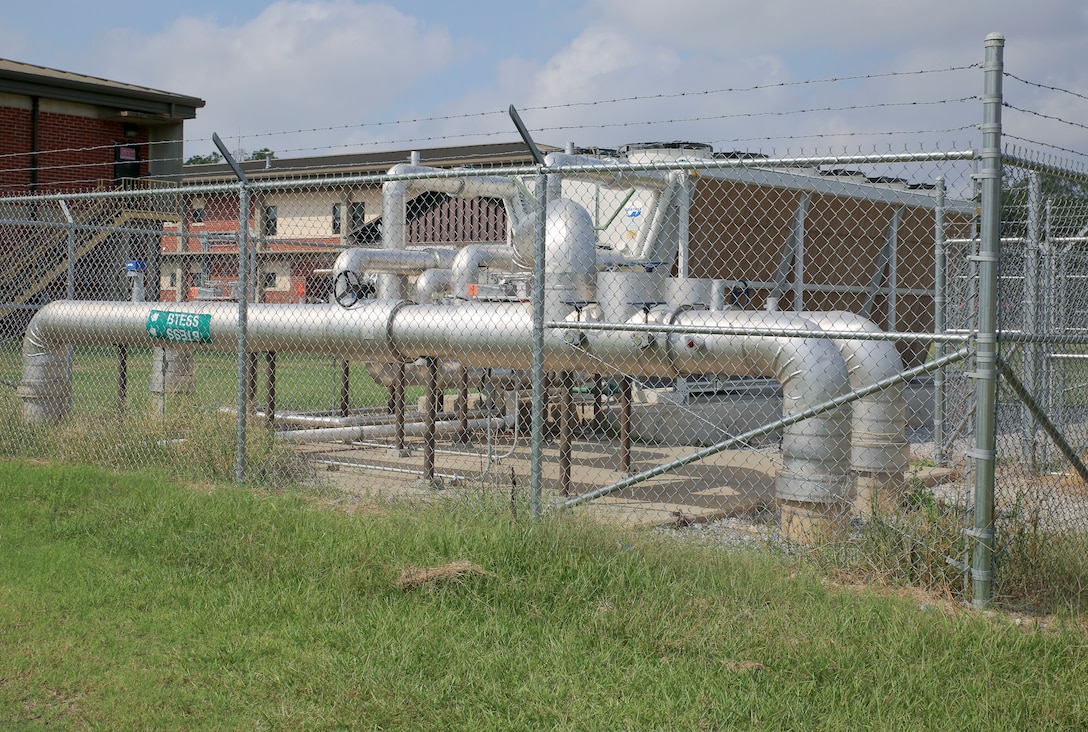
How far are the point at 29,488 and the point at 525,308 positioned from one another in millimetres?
3777

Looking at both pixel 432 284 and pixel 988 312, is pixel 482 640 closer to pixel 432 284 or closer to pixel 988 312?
pixel 988 312

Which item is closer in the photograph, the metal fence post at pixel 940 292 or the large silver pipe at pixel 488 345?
the large silver pipe at pixel 488 345

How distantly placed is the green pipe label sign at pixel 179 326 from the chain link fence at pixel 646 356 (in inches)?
1.1

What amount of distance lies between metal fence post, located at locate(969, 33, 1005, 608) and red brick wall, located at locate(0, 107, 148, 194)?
78.3 feet

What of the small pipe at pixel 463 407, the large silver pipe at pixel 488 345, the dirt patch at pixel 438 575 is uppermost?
the large silver pipe at pixel 488 345

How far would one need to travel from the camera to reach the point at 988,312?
4.95 meters

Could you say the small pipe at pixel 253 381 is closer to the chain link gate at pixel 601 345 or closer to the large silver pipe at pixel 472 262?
the chain link gate at pixel 601 345

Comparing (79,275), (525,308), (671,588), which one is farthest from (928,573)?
(79,275)

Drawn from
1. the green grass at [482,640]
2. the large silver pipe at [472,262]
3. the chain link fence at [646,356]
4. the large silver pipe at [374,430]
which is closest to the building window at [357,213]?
the chain link fence at [646,356]

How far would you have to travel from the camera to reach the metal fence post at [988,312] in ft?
16.2

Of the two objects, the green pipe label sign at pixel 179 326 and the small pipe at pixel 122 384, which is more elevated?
the green pipe label sign at pixel 179 326

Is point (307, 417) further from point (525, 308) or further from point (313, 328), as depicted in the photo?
point (525, 308)

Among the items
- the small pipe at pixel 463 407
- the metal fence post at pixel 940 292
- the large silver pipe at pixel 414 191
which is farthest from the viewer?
the large silver pipe at pixel 414 191

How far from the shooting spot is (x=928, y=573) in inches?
212
